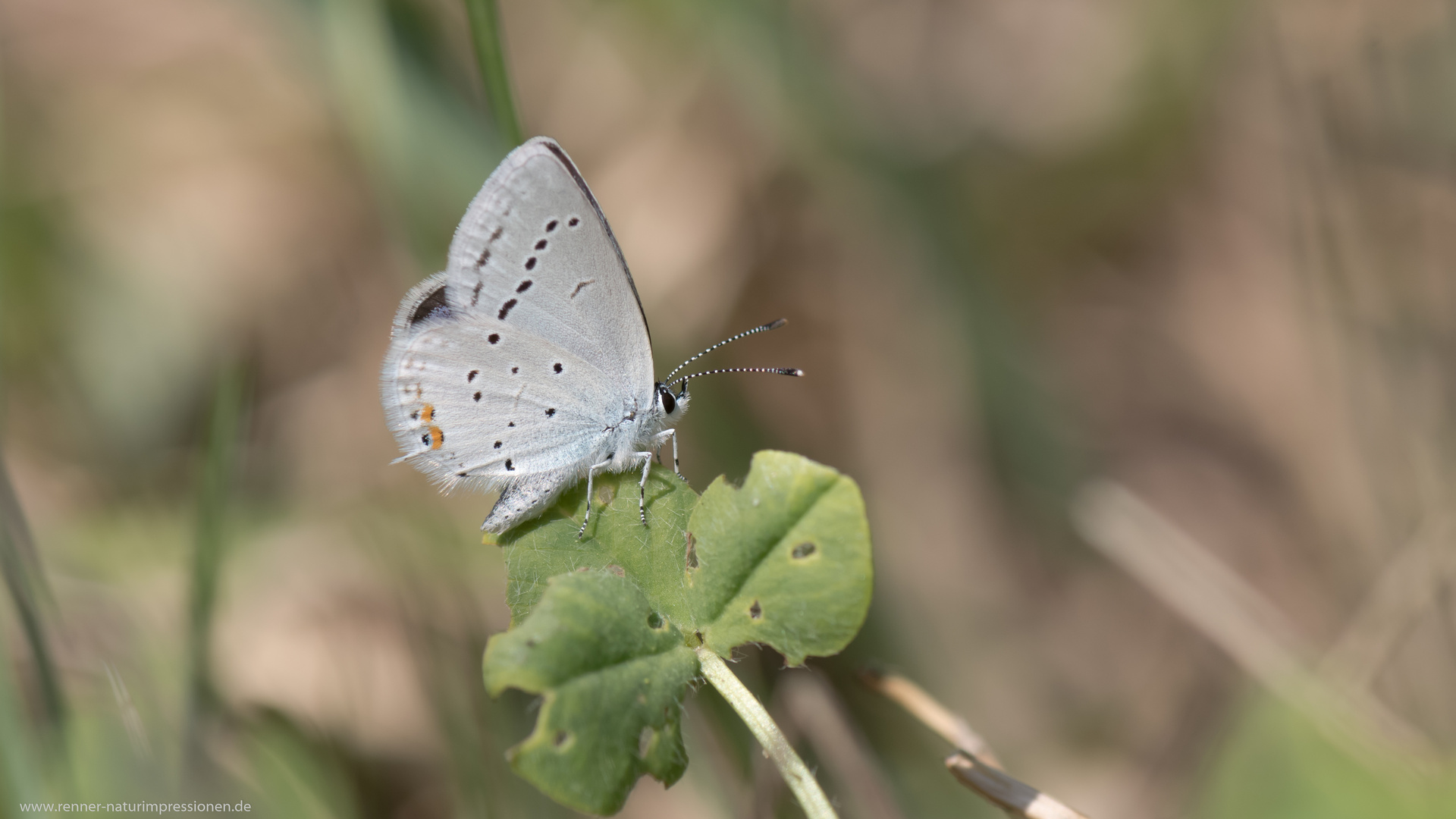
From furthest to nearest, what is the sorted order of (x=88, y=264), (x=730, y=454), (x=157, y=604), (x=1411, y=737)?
(x=88, y=264) → (x=730, y=454) → (x=157, y=604) → (x=1411, y=737)

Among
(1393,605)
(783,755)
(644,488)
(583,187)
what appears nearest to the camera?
(783,755)

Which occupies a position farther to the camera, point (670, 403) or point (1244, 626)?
point (1244, 626)

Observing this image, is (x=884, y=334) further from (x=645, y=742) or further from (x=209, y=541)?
(x=645, y=742)

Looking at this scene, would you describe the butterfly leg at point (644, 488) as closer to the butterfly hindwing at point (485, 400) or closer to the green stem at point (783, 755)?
the butterfly hindwing at point (485, 400)

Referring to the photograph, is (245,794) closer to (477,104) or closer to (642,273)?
(477,104)

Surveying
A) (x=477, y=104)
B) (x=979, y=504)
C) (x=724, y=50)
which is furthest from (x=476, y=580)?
(x=724, y=50)

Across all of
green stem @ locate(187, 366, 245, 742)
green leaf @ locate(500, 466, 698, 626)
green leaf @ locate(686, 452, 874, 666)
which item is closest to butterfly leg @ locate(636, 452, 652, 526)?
green leaf @ locate(500, 466, 698, 626)

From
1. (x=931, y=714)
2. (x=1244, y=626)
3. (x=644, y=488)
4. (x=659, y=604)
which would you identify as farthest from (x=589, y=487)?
(x=1244, y=626)

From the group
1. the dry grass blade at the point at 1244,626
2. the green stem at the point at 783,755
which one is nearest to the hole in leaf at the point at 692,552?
the green stem at the point at 783,755
